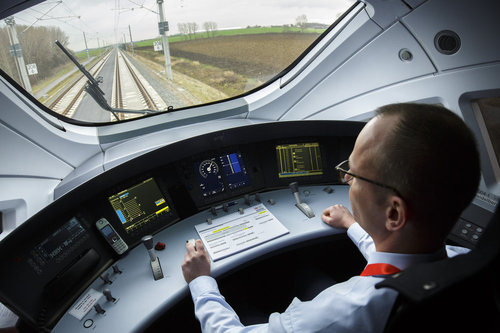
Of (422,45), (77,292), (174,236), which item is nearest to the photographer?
(77,292)

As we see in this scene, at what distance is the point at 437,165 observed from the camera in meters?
0.72

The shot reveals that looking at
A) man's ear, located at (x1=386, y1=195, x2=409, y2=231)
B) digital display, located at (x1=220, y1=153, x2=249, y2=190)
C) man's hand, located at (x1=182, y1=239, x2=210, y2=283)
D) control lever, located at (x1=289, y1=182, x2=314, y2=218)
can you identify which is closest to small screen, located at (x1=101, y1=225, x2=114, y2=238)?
man's hand, located at (x1=182, y1=239, x2=210, y2=283)

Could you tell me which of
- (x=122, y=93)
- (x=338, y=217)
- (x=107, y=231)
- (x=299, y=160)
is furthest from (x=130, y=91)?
(x=338, y=217)

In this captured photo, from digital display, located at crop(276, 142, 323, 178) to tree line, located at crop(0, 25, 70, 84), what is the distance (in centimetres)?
162

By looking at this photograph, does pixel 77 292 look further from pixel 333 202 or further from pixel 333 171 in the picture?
pixel 333 171

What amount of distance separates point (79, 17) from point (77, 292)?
1721mm

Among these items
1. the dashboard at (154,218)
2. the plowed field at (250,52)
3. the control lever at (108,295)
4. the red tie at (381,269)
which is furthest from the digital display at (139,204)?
the plowed field at (250,52)

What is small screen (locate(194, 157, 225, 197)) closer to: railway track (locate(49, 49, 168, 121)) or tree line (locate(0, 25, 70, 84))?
railway track (locate(49, 49, 168, 121))

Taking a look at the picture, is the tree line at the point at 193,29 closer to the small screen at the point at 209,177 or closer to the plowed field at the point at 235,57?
the plowed field at the point at 235,57

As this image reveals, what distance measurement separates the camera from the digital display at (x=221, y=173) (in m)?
1.93

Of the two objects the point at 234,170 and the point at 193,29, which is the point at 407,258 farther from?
the point at 193,29

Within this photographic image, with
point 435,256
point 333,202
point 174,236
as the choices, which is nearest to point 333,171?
point 333,202

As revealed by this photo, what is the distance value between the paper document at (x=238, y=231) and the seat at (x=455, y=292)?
1115mm

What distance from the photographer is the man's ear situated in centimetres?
80
